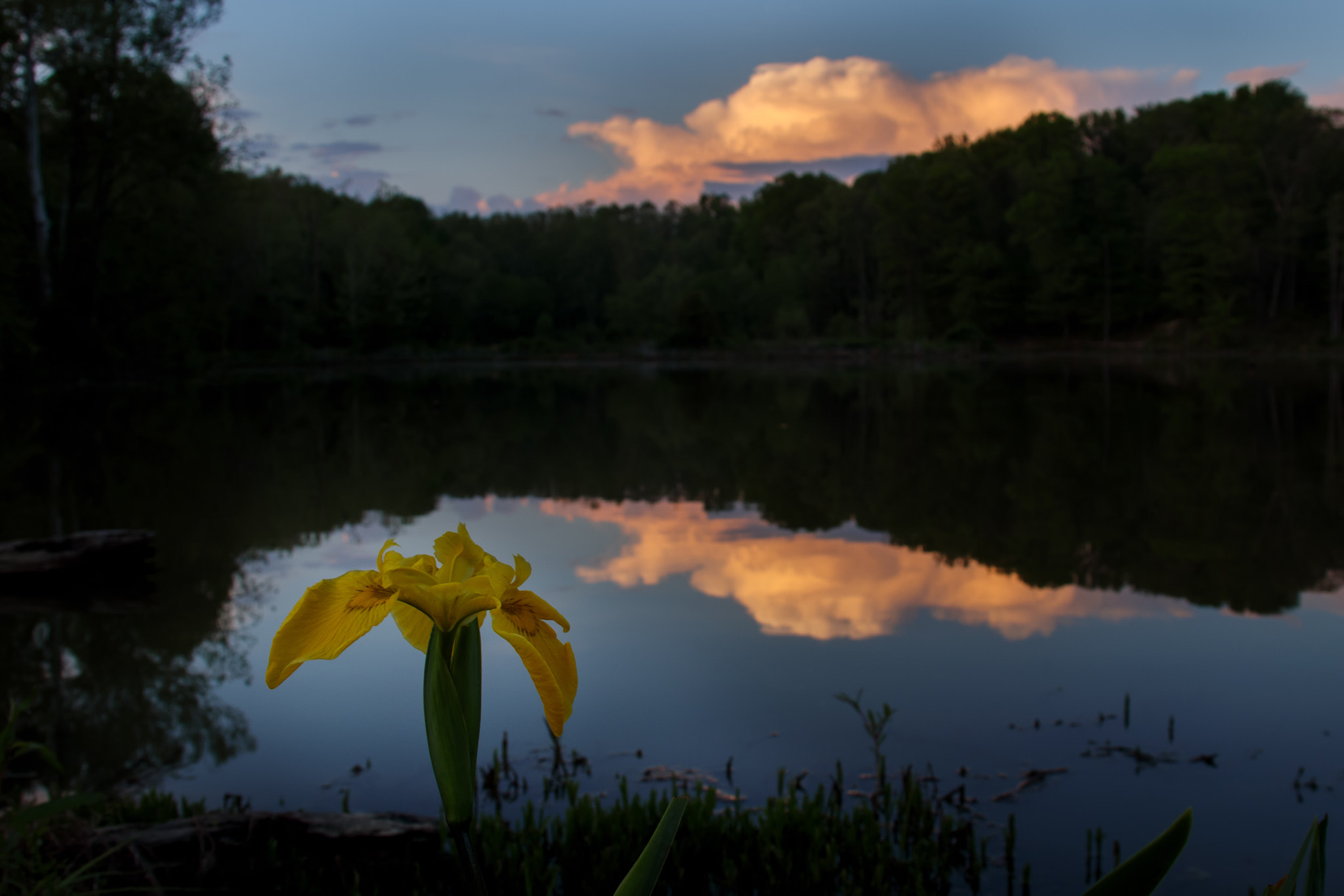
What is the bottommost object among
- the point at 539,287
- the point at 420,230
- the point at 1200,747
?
the point at 1200,747

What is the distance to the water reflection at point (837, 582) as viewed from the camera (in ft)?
21.6

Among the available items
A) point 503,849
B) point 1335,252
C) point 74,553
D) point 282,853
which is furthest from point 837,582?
point 1335,252

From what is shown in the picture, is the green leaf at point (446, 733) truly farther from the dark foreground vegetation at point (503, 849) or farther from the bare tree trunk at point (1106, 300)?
the bare tree trunk at point (1106, 300)

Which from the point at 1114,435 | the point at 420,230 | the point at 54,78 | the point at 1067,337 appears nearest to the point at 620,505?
the point at 1114,435

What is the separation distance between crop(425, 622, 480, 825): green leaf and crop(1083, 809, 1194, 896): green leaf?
62 centimetres

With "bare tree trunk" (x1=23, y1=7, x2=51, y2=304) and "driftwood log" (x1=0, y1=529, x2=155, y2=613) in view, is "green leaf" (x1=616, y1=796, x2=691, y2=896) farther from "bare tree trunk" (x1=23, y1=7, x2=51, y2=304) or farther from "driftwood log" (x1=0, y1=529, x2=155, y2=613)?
"bare tree trunk" (x1=23, y1=7, x2=51, y2=304)

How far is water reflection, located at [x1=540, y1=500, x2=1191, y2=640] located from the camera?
259 inches

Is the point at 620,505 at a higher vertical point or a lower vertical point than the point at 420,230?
lower

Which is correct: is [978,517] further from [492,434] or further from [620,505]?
[492,434]

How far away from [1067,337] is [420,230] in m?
54.8

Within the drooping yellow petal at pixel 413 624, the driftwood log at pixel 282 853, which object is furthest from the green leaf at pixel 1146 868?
the driftwood log at pixel 282 853

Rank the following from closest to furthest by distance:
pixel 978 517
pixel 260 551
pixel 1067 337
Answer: pixel 260 551, pixel 978 517, pixel 1067 337

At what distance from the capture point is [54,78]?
29859 mm

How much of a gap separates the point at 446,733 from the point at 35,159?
110 feet
